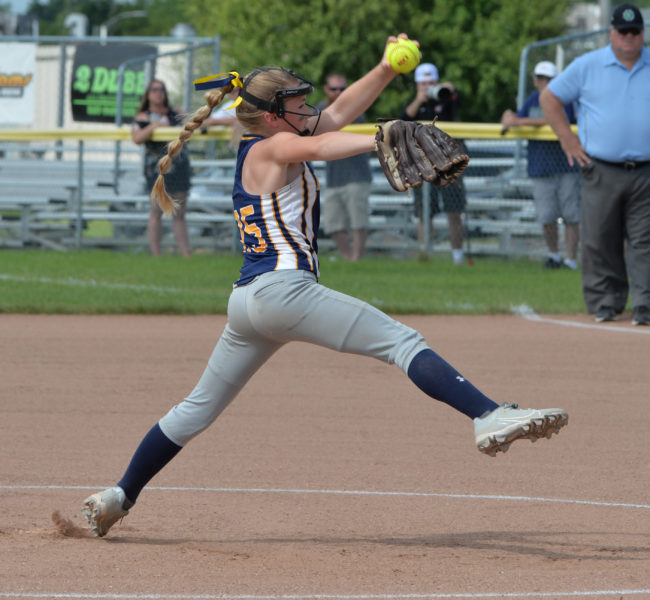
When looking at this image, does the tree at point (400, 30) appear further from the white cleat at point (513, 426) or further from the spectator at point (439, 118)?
the white cleat at point (513, 426)

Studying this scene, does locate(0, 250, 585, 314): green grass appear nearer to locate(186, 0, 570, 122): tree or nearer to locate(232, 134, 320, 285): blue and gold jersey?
locate(232, 134, 320, 285): blue and gold jersey

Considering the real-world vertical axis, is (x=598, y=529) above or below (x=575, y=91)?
below

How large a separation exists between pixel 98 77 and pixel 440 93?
333 inches

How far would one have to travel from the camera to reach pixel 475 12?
107 ft

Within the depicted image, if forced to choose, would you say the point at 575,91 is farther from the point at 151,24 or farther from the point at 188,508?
the point at 151,24

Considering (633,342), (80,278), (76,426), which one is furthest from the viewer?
(80,278)

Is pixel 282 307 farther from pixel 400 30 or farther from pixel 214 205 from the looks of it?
pixel 400 30

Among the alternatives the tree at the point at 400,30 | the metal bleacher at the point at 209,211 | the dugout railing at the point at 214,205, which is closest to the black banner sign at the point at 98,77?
the metal bleacher at the point at 209,211

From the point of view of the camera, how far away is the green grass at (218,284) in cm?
1133

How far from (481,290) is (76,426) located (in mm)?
6371

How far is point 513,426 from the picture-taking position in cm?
416

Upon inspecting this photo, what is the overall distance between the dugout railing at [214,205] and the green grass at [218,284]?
17.6 inches

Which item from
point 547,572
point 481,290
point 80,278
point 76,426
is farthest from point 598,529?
point 80,278

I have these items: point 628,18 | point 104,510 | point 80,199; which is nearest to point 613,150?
point 628,18
